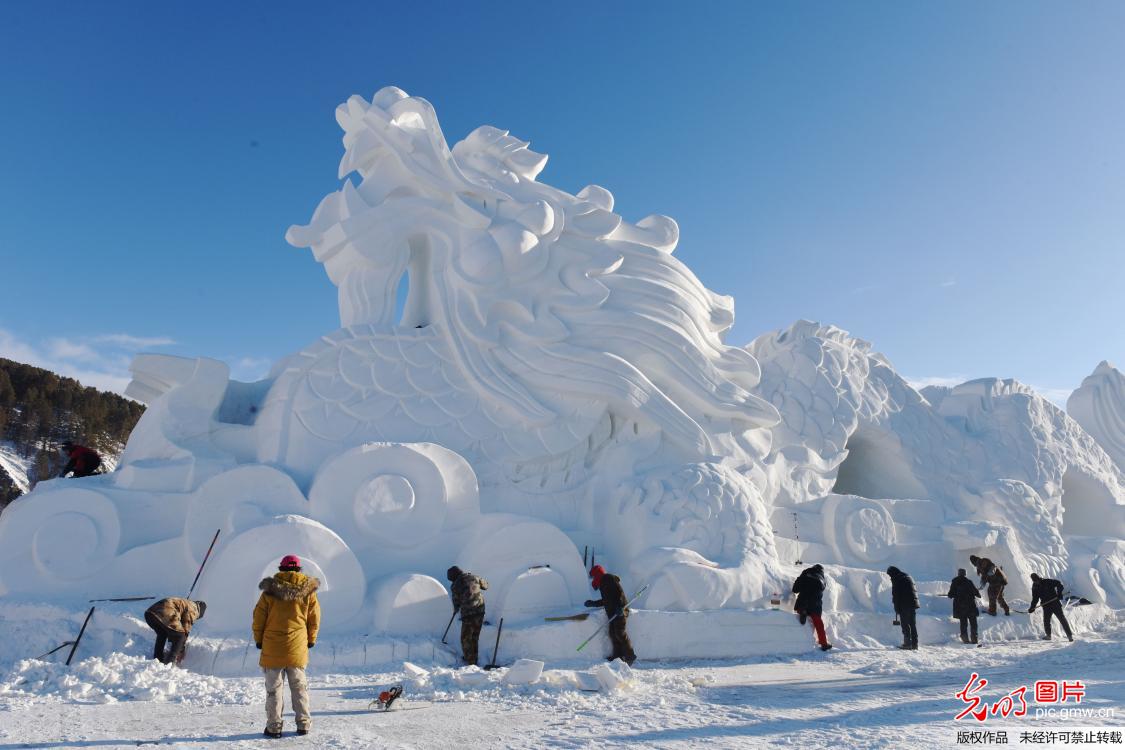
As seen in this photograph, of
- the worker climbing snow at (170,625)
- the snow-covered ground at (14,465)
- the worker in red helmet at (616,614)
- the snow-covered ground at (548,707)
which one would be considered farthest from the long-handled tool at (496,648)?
the snow-covered ground at (14,465)

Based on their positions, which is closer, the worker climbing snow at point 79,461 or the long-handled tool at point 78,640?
the long-handled tool at point 78,640

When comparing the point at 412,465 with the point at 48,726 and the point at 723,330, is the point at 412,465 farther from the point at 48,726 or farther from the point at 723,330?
the point at 723,330

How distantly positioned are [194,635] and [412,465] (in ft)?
7.79

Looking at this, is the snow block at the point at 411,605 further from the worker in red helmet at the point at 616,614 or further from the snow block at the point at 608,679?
the snow block at the point at 608,679

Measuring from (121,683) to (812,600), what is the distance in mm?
5700

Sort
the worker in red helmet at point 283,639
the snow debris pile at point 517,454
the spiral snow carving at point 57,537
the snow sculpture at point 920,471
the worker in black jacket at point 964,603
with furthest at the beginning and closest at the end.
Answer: the snow sculpture at point 920,471 < the worker in black jacket at point 964,603 < the snow debris pile at point 517,454 < the spiral snow carving at point 57,537 < the worker in red helmet at point 283,639

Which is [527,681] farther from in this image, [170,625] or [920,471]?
[920,471]

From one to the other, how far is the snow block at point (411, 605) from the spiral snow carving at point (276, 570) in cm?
22

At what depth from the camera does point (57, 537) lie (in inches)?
290

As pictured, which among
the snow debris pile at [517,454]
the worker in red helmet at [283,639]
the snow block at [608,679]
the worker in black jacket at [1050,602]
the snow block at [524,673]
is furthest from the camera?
the worker in black jacket at [1050,602]

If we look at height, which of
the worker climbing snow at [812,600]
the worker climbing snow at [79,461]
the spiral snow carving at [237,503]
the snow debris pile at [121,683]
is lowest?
the snow debris pile at [121,683]

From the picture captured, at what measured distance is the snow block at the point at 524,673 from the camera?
5.55 metres

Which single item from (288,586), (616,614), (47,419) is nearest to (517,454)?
(616,614)

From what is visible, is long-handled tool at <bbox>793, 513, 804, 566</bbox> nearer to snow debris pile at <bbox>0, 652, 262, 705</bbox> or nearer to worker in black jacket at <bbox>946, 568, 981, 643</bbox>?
worker in black jacket at <bbox>946, 568, 981, 643</bbox>
